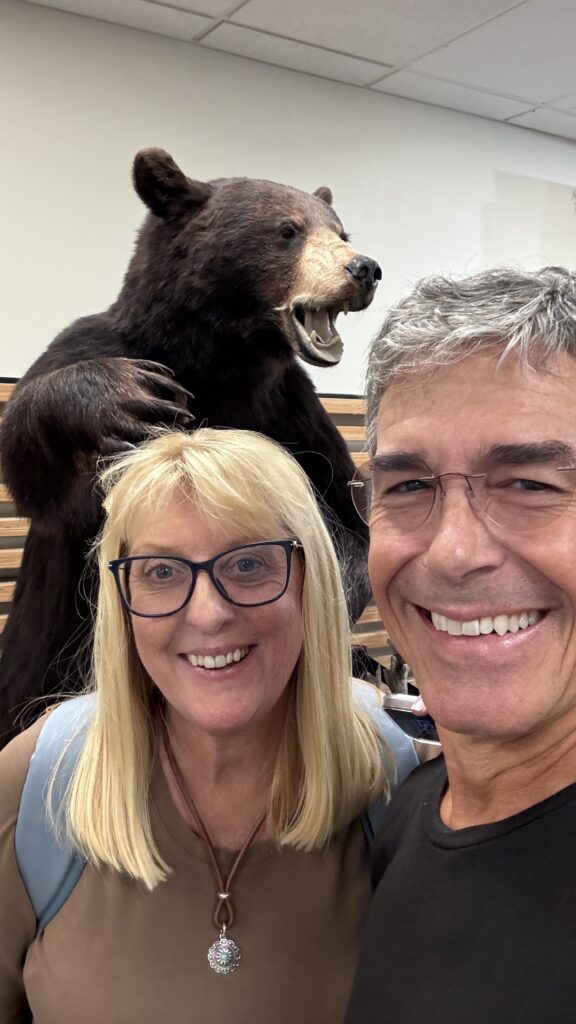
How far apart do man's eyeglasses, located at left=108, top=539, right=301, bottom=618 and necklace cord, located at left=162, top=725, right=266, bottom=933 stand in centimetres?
21

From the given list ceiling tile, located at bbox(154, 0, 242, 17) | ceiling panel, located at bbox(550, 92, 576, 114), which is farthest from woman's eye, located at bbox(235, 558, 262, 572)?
ceiling panel, located at bbox(550, 92, 576, 114)

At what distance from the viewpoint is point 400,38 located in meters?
2.72

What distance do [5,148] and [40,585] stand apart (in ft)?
5.21

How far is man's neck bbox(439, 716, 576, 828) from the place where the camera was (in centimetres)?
74

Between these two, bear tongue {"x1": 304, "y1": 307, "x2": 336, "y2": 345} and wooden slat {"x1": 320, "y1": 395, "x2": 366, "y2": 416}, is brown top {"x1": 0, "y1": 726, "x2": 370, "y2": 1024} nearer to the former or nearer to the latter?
bear tongue {"x1": 304, "y1": 307, "x2": 336, "y2": 345}

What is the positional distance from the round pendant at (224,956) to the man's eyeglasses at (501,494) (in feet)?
1.63

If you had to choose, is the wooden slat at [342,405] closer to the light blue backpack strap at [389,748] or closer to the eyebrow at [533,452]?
the light blue backpack strap at [389,748]

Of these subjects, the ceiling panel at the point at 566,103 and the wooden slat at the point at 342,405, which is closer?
the wooden slat at the point at 342,405

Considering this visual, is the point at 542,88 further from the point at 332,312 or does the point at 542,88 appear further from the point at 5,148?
the point at 332,312

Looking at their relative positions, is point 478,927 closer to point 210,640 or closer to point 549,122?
point 210,640

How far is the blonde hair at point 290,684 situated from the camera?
988 millimetres

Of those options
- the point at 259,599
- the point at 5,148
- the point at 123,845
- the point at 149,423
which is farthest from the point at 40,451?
the point at 5,148

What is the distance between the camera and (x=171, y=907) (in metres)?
0.97

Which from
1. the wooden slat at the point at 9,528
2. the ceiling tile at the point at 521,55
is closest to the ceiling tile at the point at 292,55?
the ceiling tile at the point at 521,55
